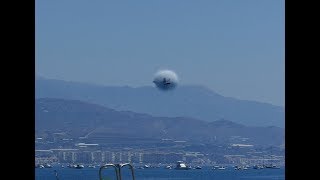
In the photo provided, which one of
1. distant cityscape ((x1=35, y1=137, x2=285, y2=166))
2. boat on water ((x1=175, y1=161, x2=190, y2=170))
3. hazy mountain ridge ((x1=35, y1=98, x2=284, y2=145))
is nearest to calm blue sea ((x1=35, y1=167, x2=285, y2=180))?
boat on water ((x1=175, y1=161, x2=190, y2=170))

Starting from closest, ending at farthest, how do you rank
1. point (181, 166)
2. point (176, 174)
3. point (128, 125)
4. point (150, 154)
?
point (176, 174) → point (181, 166) → point (150, 154) → point (128, 125)

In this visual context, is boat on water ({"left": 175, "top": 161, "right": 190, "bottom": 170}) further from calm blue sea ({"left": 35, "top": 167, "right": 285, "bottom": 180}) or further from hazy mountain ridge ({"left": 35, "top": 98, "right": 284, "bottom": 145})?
hazy mountain ridge ({"left": 35, "top": 98, "right": 284, "bottom": 145})

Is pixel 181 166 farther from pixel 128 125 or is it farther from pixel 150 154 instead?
pixel 128 125

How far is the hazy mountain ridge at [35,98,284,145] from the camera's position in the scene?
119 m

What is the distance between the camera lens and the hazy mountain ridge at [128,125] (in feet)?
392

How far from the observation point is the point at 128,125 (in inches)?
4867

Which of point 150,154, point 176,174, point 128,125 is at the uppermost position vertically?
point 128,125

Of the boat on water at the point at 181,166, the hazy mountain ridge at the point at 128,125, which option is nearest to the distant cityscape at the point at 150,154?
the boat on water at the point at 181,166

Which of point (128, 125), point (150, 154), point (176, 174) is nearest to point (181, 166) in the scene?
point (176, 174)

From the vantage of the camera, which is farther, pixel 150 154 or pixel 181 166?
pixel 150 154
